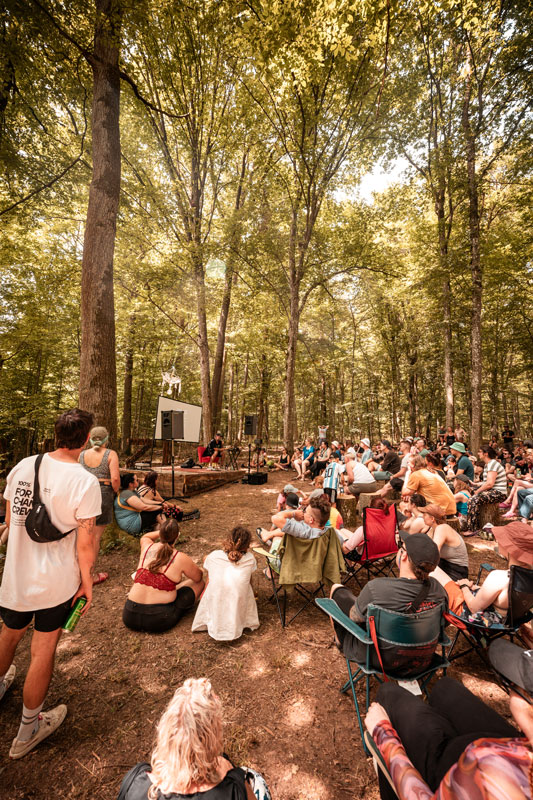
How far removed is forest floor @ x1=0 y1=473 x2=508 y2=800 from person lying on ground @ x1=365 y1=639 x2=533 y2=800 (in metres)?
0.68

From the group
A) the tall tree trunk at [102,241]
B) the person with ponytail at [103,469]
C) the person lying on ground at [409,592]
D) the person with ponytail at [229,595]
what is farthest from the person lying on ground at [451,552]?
the tall tree trunk at [102,241]

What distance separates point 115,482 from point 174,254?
8.91 metres

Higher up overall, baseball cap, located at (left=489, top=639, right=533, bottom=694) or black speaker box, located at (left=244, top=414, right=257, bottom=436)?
black speaker box, located at (left=244, top=414, right=257, bottom=436)

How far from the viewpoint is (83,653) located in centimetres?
270

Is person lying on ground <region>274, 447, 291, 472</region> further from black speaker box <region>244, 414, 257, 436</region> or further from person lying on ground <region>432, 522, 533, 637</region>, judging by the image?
person lying on ground <region>432, 522, 533, 637</region>

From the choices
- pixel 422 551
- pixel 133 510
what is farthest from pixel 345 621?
pixel 133 510

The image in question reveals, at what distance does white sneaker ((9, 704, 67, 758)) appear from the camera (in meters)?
1.81

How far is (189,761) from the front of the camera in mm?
930

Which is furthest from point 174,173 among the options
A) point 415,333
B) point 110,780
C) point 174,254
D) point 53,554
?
point 415,333

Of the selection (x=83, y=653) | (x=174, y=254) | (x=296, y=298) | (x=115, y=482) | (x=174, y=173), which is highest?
(x=174, y=173)

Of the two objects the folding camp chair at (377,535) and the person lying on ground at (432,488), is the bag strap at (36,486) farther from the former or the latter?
the person lying on ground at (432,488)

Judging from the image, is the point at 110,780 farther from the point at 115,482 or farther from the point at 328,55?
the point at 328,55

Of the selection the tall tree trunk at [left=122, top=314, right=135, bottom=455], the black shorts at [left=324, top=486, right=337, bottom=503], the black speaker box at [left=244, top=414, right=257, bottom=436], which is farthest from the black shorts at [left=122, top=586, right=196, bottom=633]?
the tall tree trunk at [left=122, top=314, right=135, bottom=455]

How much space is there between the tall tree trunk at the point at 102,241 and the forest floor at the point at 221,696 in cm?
271
